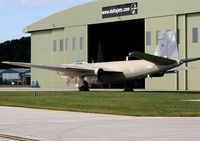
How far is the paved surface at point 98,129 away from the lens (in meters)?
12.2

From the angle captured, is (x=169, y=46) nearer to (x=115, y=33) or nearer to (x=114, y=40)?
(x=115, y=33)

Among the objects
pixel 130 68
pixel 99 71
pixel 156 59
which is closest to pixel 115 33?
pixel 99 71

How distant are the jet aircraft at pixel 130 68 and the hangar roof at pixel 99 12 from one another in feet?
29.5

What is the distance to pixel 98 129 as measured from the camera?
46.1 feet

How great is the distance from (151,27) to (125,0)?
5.85 meters

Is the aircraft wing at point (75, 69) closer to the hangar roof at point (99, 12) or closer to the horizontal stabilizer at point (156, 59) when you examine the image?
the horizontal stabilizer at point (156, 59)

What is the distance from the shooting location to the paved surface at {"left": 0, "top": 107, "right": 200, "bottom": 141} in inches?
480

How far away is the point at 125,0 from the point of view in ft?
196

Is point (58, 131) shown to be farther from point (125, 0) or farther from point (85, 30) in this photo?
point (85, 30)

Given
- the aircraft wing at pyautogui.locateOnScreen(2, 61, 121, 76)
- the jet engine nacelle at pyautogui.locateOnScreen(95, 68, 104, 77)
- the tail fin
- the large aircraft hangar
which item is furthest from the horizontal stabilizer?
Result: the large aircraft hangar

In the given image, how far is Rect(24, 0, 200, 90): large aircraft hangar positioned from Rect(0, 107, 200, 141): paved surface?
Result: 36.5 metres

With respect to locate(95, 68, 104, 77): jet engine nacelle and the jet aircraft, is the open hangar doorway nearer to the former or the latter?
the jet aircraft

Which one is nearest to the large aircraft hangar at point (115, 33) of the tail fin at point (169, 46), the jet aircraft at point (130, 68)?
the jet aircraft at point (130, 68)

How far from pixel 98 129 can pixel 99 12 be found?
4998 centimetres
